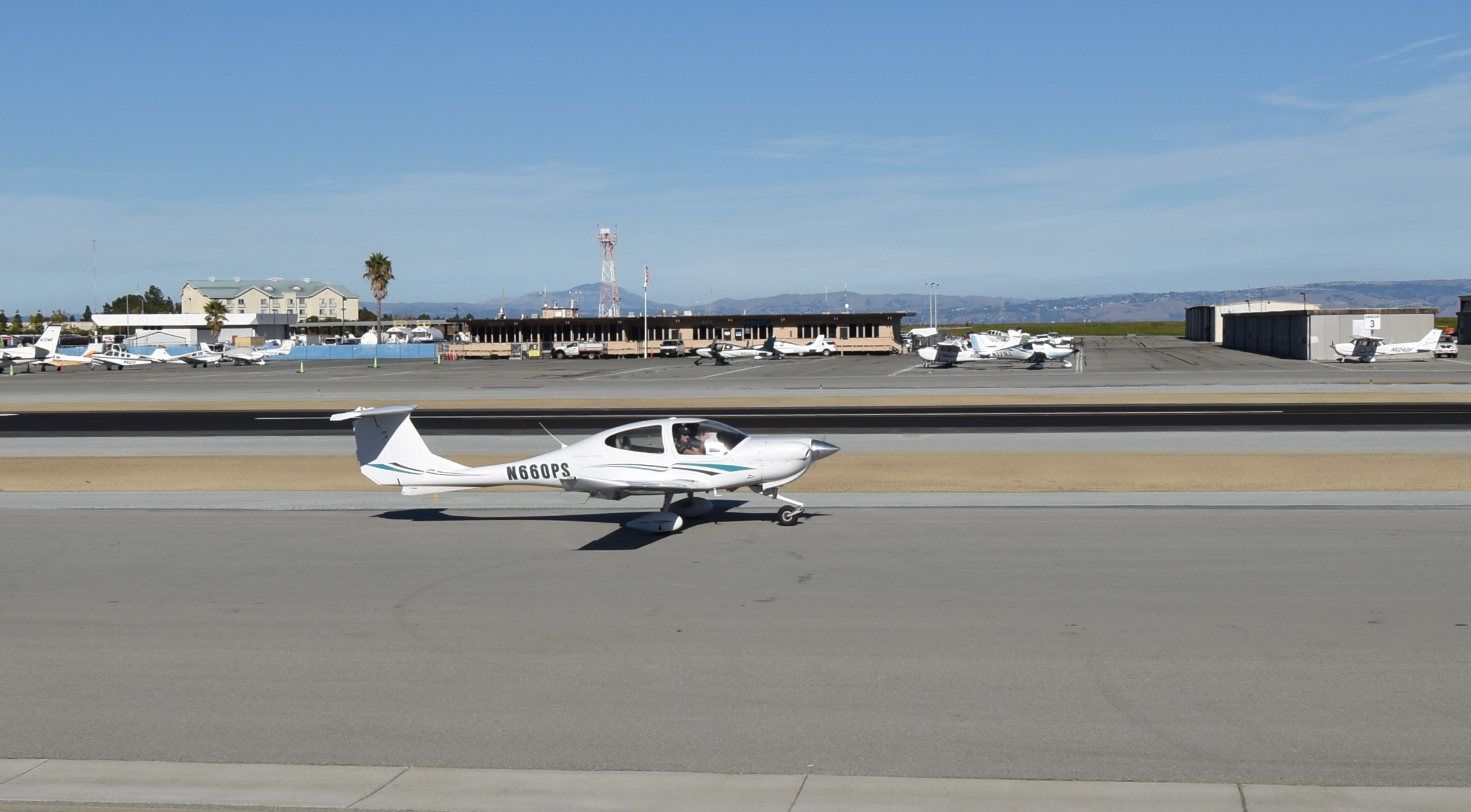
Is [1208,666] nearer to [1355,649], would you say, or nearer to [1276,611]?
[1355,649]

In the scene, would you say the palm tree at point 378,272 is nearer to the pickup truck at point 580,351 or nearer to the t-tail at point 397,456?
the pickup truck at point 580,351

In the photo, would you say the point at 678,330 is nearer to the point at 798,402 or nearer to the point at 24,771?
the point at 798,402

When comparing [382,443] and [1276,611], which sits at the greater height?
[382,443]

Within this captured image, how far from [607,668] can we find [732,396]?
4641cm

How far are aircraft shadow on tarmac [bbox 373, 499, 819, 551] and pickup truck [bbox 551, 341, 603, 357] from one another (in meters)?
102

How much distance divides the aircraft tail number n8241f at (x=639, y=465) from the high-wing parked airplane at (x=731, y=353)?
252ft

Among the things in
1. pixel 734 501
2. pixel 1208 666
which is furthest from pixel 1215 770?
pixel 734 501

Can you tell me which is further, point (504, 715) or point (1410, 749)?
point (504, 715)

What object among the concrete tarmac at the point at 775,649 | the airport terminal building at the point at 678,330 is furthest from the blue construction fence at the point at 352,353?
the concrete tarmac at the point at 775,649

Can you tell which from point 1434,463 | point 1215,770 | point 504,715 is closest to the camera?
point 1215,770

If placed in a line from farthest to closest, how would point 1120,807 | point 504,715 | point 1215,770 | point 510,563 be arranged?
point 510,563 < point 504,715 < point 1215,770 < point 1120,807

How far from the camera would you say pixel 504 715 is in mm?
10664

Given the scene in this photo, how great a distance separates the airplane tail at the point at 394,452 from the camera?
834 inches

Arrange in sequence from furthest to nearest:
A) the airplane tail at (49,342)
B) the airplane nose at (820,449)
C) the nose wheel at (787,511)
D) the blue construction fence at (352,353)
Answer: the blue construction fence at (352,353), the airplane tail at (49,342), the nose wheel at (787,511), the airplane nose at (820,449)
